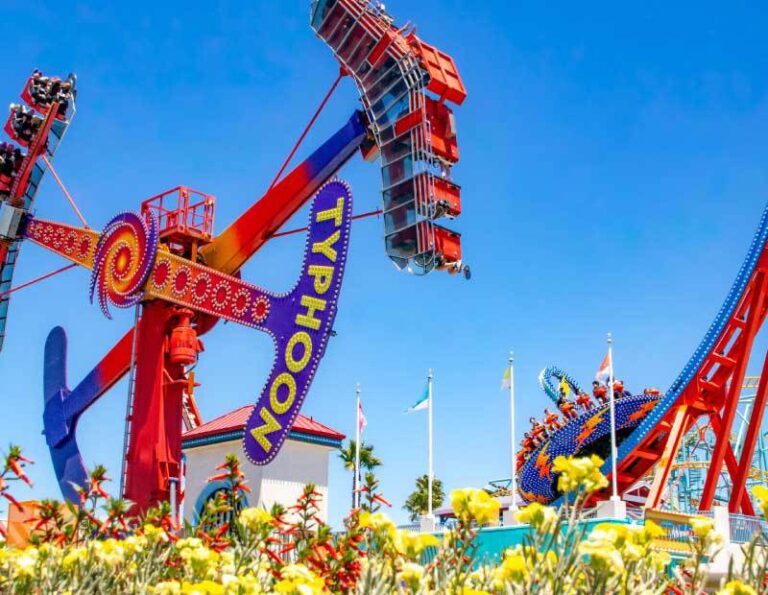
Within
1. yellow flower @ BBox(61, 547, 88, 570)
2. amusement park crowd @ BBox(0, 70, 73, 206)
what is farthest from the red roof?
yellow flower @ BBox(61, 547, 88, 570)

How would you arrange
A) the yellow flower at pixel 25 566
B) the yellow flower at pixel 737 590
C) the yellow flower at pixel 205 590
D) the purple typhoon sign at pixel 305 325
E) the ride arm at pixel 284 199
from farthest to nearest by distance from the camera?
the ride arm at pixel 284 199
the purple typhoon sign at pixel 305 325
the yellow flower at pixel 25 566
the yellow flower at pixel 205 590
the yellow flower at pixel 737 590

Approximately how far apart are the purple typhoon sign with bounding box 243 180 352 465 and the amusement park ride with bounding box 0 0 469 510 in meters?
0.02

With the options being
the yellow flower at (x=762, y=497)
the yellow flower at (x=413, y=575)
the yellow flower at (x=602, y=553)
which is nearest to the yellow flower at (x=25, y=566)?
the yellow flower at (x=413, y=575)

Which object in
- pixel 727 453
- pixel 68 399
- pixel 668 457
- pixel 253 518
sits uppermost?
pixel 68 399

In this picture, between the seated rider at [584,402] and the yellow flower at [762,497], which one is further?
the seated rider at [584,402]

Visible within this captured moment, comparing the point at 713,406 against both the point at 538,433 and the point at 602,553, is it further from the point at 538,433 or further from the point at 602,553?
the point at 602,553

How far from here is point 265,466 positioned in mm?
18219

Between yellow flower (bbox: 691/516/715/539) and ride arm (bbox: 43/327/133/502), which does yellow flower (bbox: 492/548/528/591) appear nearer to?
yellow flower (bbox: 691/516/715/539)

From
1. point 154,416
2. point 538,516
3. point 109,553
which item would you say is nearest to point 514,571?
point 538,516

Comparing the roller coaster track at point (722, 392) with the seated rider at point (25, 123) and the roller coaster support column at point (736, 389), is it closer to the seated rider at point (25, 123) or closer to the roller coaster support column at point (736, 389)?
the roller coaster support column at point (736, 389)

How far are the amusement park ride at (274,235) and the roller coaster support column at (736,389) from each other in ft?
21.2

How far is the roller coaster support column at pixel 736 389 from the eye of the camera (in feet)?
65.0

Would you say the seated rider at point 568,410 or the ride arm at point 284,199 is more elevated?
the ride arm at point 284,199

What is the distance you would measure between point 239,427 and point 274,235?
12.7 feet
